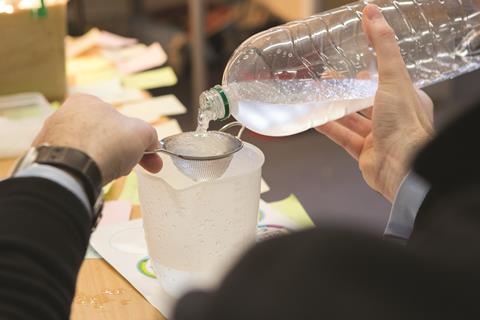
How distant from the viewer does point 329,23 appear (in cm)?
129

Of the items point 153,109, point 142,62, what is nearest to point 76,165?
point 153,109

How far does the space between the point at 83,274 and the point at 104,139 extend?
30cm

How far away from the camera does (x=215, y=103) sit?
1.04 meters

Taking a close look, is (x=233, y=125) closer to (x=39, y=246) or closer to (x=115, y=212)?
(x=115, y=212)

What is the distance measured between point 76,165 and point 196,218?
203 millimetres

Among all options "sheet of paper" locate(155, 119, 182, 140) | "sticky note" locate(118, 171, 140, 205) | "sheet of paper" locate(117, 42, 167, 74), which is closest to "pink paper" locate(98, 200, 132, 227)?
"sticky note" locate(118, 171, 140, 205)

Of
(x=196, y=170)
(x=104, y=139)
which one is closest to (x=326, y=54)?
(x=196, y=170)

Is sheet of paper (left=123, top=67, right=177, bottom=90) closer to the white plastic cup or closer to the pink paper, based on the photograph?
the pink paper

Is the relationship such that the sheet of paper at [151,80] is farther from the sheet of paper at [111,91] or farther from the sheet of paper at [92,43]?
the sheet of paper at [92,43]

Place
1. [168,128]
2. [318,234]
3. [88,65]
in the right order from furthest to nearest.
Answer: [88,65]
[168,128]
[318,234]

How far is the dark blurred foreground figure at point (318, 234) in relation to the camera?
0.38m

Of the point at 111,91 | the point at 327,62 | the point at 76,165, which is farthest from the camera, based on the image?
the point at 111,91

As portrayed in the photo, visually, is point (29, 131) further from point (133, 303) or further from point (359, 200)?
point (359, 200)

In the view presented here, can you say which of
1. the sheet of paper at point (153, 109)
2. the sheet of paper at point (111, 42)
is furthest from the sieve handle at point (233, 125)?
the sheet of paper at point (111, 42)
